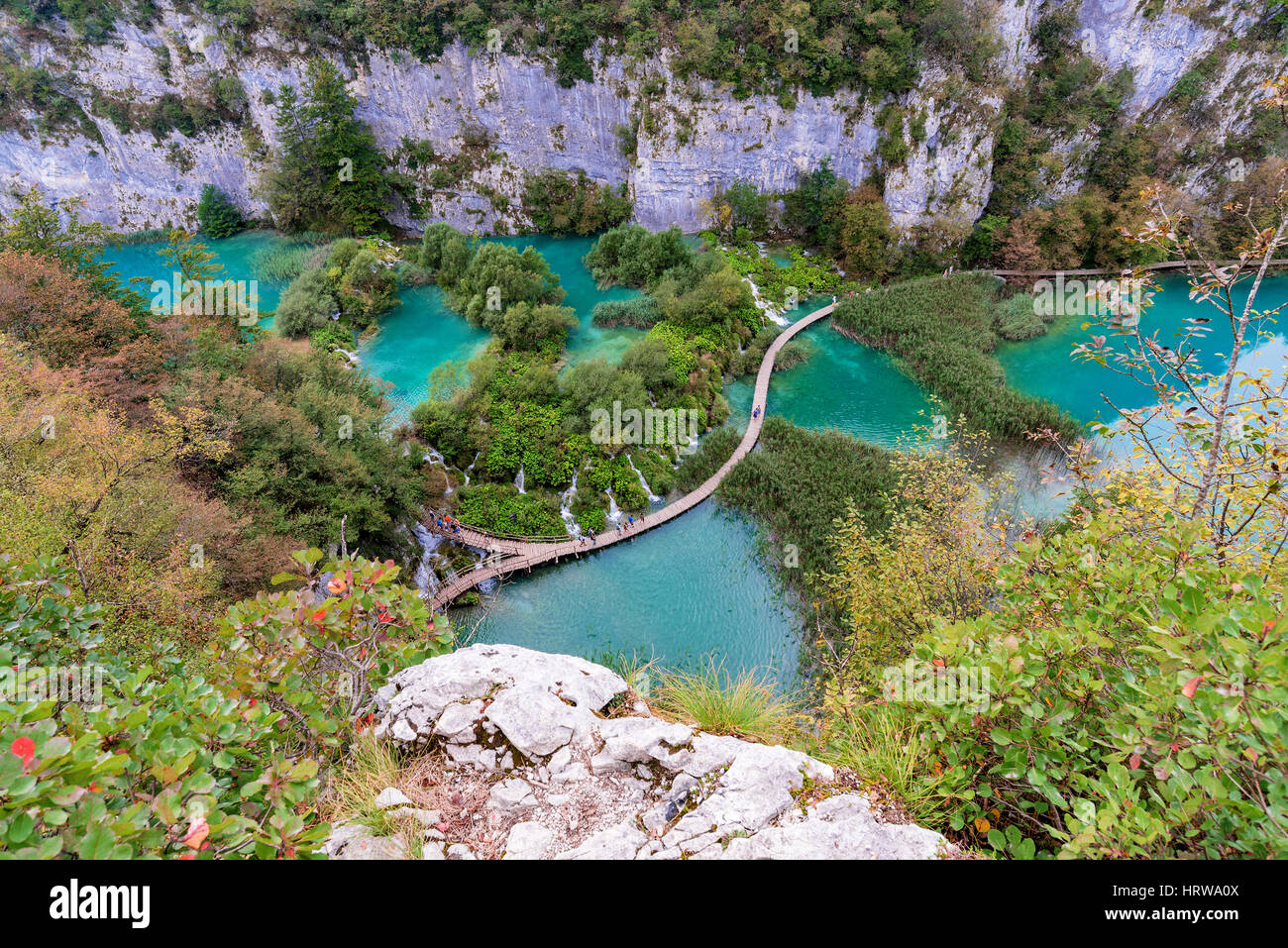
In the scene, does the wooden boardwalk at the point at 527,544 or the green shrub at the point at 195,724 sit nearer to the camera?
the green shrub at the point at 195,724

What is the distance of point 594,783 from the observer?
481 cm

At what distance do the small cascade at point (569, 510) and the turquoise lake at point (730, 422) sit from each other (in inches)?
46.0

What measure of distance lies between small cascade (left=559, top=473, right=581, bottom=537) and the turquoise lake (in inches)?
46.0

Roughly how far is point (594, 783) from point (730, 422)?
19.3 metres

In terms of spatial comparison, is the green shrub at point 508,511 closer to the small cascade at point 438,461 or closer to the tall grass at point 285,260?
the small cascade at point 438,461

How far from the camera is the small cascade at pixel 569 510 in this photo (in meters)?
19.0

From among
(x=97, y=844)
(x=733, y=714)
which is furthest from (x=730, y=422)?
(x=97, y=844)

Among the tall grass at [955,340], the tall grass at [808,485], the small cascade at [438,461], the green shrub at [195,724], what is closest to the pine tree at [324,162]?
the small cascade at [438,461]

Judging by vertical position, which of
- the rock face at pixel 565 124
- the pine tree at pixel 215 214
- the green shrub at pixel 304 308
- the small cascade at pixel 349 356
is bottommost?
the small cascade at pixel 349 356

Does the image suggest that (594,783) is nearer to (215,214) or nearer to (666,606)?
(666,606)

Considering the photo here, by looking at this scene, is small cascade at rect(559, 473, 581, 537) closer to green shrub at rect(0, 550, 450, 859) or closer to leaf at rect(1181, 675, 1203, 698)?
green shrub at rect(0, 550, 450, 859)

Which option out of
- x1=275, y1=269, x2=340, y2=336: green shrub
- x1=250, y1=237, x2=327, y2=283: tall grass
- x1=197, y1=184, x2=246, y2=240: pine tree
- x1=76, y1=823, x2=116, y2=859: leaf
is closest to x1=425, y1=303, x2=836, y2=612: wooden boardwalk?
x1=275, y1=269, x2=340, y2=336: green shrub

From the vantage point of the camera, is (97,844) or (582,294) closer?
(97,844)

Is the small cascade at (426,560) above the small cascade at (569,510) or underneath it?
underneath
